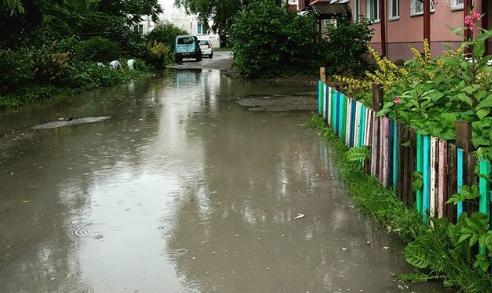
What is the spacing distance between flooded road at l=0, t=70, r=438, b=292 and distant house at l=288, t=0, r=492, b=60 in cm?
812

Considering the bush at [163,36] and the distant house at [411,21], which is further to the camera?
the bush at [163,36]

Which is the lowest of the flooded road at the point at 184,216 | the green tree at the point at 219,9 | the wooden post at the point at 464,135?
the flooded road at the point at 184,216

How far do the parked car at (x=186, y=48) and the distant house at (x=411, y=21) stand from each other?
1653 centimetres

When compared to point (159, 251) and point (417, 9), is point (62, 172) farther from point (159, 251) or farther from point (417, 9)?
point (417, 9)

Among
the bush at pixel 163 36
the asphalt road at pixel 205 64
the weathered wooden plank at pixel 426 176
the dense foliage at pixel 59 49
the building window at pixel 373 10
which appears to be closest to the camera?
the weathered wooden plank at pixel 426 176

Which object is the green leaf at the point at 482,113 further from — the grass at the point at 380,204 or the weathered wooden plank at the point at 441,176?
the grass at the point at 380,204

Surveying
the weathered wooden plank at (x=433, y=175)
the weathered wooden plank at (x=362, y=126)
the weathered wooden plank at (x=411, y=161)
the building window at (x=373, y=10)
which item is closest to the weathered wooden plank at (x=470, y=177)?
the weathered wooden plank at (x=433, y=175)

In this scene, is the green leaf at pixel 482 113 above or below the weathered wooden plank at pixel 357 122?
above

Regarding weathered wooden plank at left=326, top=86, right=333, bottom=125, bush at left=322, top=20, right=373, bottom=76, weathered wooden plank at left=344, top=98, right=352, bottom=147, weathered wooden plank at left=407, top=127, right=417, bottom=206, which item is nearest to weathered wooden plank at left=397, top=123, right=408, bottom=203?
weathered wooden plank at left=407, top=127, right=417, bottom=206

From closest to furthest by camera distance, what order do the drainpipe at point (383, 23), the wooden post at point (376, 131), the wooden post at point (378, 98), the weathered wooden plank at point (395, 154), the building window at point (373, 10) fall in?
the weathered wooden plank at point (395, 154) → the wooden post at point (376, 131) → the wooden post at point (378, 98) → the drainpipe at point (383, 23) → the building window at point (373, 10)

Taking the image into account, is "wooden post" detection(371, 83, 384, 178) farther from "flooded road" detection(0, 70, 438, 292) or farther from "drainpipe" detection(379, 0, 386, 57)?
"drainpipe" detection(379, 0, 386, 57)

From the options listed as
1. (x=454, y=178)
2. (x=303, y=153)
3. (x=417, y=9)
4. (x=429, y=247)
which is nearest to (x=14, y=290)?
(x=429, y=247)

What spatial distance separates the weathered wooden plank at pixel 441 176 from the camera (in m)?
4.50

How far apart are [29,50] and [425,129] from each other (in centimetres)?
1723
